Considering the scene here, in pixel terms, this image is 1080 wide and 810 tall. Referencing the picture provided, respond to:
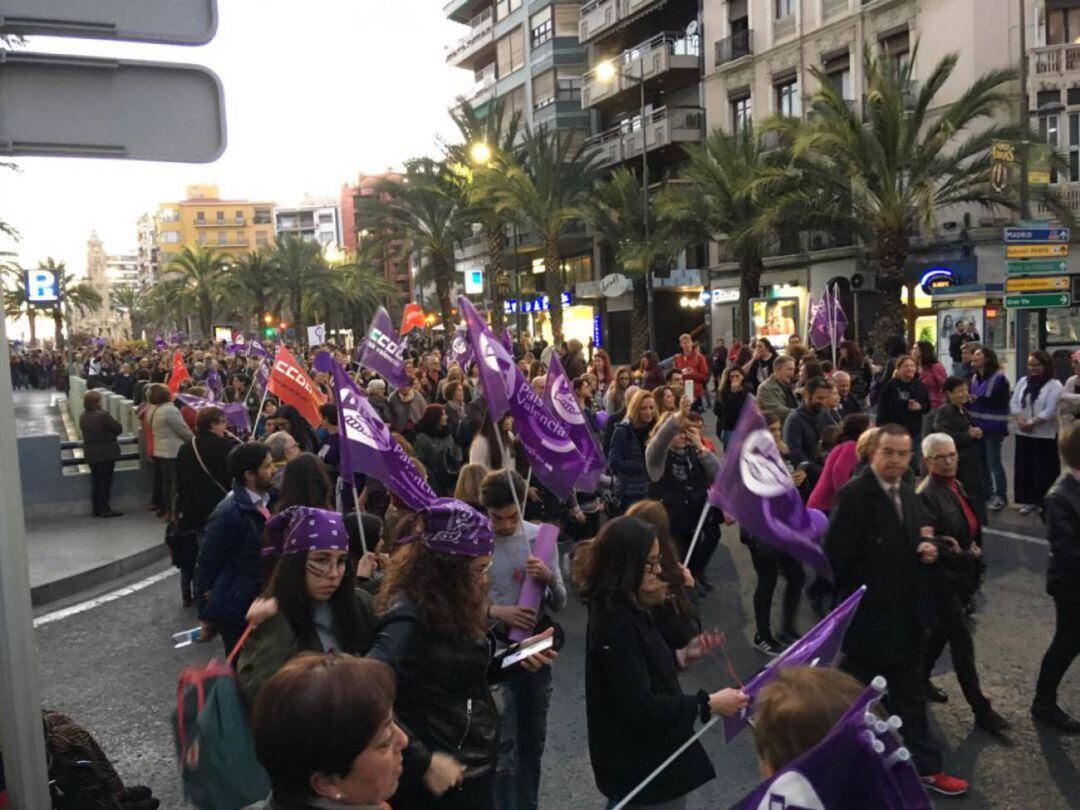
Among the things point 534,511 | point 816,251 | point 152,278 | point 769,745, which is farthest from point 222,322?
point 769,745

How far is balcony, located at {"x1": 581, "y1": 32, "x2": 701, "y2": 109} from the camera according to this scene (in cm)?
3653

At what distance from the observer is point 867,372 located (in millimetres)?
13828

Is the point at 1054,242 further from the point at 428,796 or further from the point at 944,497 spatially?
the point at 428,796

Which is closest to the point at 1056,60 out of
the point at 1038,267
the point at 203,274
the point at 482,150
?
the point at 1038,267

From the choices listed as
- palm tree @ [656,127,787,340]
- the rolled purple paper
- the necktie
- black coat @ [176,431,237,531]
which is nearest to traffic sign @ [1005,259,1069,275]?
palm tree @ [656,127,787,340]

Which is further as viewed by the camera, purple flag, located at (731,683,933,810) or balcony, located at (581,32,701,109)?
balcony, located at (581,32,701,109)

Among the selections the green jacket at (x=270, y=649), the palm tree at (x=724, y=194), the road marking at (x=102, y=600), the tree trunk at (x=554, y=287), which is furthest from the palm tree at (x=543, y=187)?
the green jacket at (x=270, y=649)

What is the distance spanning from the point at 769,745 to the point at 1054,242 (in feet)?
47.5

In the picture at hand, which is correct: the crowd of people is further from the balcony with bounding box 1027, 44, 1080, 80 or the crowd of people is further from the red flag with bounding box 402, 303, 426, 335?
the balcony with bounding box 1027, 44, 1080, 80

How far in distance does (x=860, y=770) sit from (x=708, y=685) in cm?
409

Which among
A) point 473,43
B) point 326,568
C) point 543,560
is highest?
point 473,43

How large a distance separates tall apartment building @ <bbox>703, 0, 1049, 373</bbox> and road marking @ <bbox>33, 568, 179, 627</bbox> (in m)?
17.6

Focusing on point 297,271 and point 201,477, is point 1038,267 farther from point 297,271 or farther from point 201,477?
point 297,271

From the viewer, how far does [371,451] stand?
5.44 metres
